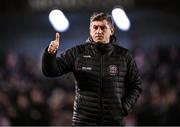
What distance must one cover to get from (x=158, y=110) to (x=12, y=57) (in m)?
1.58

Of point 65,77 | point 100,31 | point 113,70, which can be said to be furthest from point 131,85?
point 65,77

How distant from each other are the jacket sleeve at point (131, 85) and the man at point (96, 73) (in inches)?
1.7

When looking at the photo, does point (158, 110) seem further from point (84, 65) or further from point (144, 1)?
point (84, 65)

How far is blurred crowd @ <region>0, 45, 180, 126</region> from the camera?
5066mm

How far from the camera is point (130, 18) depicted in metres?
5.04

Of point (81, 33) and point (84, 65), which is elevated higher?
point (81, 33)

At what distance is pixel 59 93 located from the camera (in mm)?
5125

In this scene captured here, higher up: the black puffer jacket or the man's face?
the man's face

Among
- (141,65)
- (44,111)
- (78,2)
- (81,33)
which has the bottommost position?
(44,111)

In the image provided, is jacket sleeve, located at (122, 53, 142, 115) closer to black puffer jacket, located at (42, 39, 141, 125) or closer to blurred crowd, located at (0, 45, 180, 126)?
black puffer jacket, located at (42, 39, 141, 125)

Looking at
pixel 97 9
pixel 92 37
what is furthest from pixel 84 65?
pixel 97 9

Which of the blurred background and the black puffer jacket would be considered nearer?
the black puffer jacket

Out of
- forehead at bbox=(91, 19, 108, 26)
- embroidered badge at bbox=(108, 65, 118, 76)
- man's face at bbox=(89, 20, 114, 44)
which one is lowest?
embroidered badge at bbox=(108, 65, 118, 76)

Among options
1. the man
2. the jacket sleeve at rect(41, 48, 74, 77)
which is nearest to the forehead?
the man
